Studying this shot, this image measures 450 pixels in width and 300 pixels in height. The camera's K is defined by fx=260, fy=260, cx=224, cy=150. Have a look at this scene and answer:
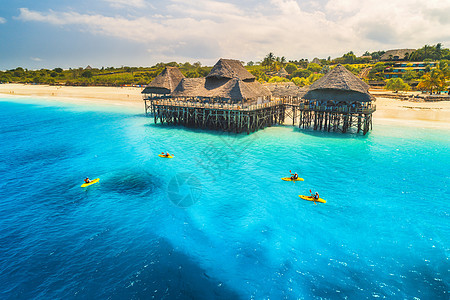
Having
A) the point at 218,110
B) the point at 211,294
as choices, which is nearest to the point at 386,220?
the point at 211,294

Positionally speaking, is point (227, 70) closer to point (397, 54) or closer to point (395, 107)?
point (395, 107)

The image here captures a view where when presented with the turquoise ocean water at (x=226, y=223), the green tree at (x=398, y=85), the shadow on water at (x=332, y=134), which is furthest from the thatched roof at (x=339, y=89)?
the green tree at (x=398, y=85)

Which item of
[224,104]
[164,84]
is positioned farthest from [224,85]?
[164,84]

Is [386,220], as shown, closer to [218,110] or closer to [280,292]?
[280,292]

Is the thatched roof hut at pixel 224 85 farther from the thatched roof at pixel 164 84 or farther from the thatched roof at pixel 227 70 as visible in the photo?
the thatched roof at pixel 164 84

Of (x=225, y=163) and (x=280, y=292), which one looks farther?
(x=225, y=163)
